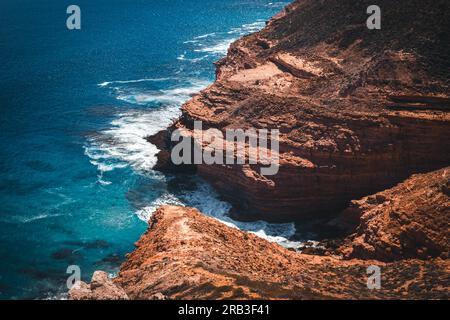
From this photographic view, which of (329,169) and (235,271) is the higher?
(329,169)

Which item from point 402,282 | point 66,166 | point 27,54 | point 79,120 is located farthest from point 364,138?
point 27,54

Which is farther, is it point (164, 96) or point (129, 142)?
point (164, 96)

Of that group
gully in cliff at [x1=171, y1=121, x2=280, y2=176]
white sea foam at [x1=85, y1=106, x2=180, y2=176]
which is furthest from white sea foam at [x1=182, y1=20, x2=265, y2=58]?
gully in cliff at [x1=171, y1=121, x2=280, y2=176]

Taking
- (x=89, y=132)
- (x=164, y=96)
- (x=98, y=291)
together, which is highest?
(x=164, y=96)

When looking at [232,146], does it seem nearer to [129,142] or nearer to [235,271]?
[129,142]

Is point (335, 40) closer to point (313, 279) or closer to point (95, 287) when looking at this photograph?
point (313, 279)

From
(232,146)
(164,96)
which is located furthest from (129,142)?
(232,146)
